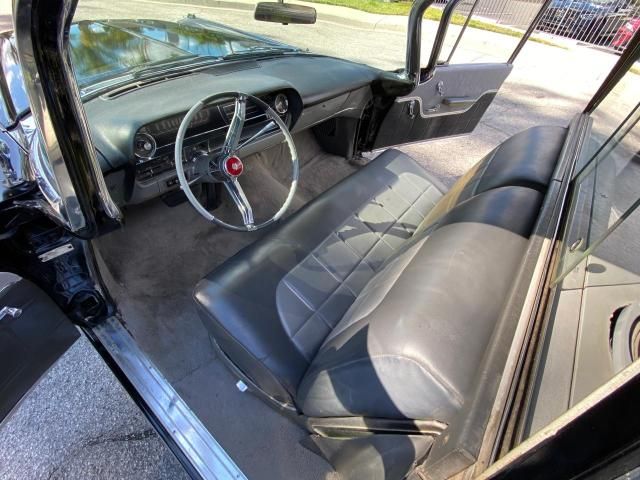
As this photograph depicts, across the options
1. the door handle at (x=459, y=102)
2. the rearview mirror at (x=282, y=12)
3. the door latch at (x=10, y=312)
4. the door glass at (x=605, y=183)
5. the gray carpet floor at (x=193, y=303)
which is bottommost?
the gray carpet floor at (x=193, y=303)

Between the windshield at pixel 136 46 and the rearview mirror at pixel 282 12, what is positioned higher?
the rearview mirror at pixel 282 12

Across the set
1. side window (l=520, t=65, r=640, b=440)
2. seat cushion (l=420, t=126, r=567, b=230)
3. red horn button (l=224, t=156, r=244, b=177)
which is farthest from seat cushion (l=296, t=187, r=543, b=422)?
red horn button (l=224, t=156, r=244, b=177)

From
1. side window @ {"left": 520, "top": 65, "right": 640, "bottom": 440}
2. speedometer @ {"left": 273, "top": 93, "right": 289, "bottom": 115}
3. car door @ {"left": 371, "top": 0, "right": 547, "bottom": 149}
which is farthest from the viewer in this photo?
car door @ {"left": 371, "top": 0, "right": 547, "bottom": 149}

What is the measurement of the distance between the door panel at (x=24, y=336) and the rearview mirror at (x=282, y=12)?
143 cm

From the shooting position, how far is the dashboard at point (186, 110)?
1.33 meters

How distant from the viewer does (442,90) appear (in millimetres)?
2336

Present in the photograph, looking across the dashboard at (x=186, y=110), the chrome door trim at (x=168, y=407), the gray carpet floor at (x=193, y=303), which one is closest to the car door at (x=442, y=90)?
the dashboard at (x=186, y=110)

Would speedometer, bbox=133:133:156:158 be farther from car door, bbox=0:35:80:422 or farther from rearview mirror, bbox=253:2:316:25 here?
rearview mirror, bbox=253:2:316:25

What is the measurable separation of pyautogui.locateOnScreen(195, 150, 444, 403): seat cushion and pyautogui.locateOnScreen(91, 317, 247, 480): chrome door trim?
0.81ft

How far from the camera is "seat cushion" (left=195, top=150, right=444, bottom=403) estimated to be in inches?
45.3

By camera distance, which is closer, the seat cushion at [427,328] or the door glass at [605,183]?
the seat cushion at [427,328]

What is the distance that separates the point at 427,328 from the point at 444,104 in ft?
6.78

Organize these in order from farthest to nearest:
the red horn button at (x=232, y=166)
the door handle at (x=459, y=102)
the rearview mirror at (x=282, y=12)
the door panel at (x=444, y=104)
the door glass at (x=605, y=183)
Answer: the door handle at (x=459, y=102) < the door panel at (x=444, y=104) < the rearview mirror at (x=282, y=12) < the red horn button at (x=232, y=166) < the door glass at (x=605, y=183)

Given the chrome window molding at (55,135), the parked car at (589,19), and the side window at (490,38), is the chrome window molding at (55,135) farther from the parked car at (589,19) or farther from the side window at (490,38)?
the parked car at (589,19)
